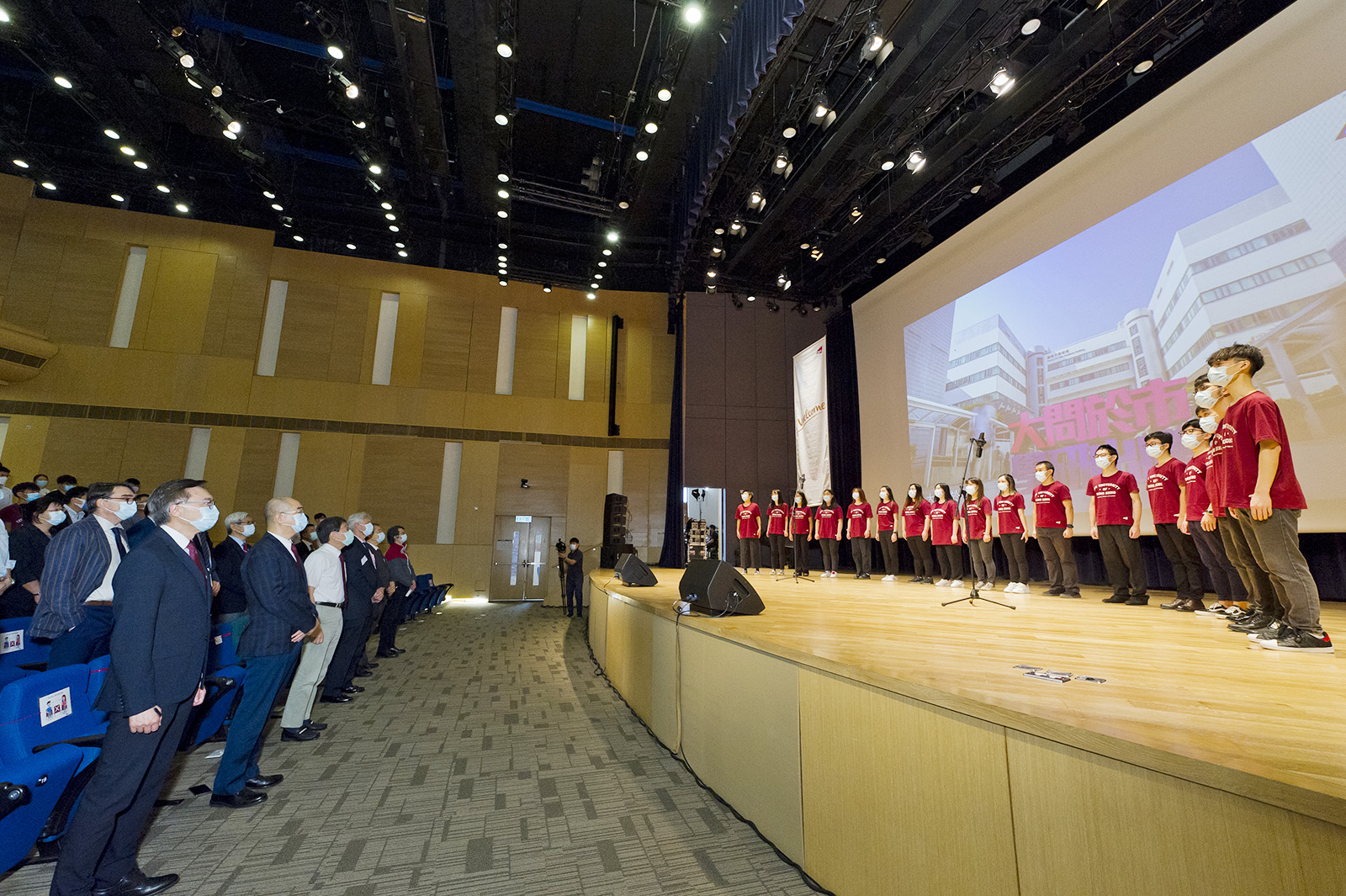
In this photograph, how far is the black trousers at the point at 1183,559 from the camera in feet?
13.2

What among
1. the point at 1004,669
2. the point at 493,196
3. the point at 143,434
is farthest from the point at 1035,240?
the point at 143,434

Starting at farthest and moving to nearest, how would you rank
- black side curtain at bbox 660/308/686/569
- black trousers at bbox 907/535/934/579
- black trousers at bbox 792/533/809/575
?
black side curtain at bbox 660/308/686/569 < black trousers at bbox 792/533/809/575 < black trousers at bbox 907/535/934/579

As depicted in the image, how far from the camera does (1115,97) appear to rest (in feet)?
18.5

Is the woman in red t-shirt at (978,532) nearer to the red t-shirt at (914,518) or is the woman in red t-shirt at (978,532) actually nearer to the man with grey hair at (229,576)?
the red t-shirt at (914,518)

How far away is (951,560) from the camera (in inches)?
254

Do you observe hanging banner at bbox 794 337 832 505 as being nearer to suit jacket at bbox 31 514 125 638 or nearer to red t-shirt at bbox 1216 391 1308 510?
red t-shirt at bbox 1216 391 1308 510

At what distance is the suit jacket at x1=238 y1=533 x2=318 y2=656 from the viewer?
2.62 meters

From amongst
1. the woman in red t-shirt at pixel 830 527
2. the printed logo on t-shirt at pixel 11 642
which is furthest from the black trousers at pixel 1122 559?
the printed logo on t-shirt at pixel 11 642

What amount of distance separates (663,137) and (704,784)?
8.45 meters

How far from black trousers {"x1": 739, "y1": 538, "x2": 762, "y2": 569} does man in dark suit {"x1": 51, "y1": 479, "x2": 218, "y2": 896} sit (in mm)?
7781

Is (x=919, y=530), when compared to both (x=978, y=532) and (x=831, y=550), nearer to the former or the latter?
(x=978, y=532)

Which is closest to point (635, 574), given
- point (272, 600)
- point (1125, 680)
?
point (272, 600)

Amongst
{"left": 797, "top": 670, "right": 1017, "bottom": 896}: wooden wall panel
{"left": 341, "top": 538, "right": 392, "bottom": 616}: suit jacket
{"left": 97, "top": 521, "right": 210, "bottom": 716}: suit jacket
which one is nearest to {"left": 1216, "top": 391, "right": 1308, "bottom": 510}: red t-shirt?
{"left": 797, "top": 670, "right": 1017, "bottom": 896}: wooden wall panel

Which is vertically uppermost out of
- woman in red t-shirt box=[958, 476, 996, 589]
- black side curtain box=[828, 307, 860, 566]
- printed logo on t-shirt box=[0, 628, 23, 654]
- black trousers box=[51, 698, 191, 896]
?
black side curtain box=[828, 307, 860, 566]
